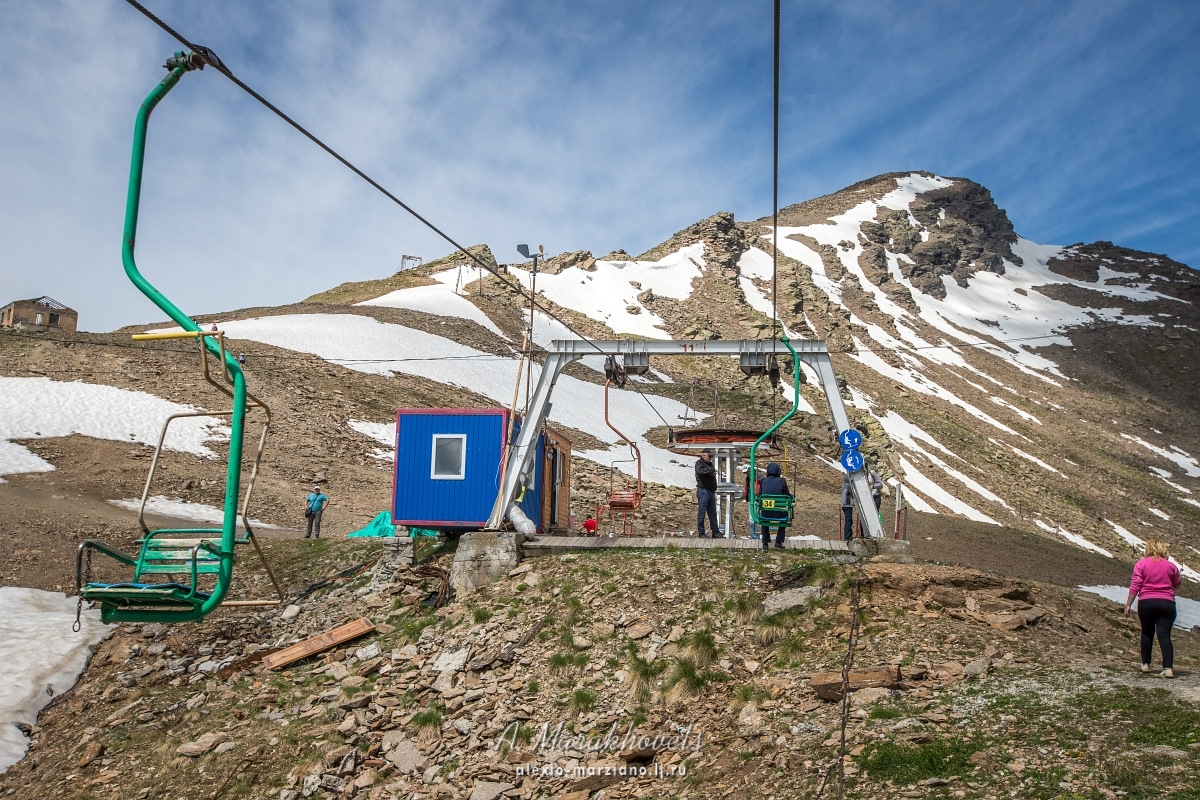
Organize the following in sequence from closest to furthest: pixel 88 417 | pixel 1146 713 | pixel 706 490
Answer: pixel 1146 713 → pixel 706 490 → pixel 88 417

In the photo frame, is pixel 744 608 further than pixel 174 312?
Yes

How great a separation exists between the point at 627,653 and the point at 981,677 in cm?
478

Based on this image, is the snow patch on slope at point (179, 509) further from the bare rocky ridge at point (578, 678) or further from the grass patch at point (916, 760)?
the grass patch at point (916, 760)

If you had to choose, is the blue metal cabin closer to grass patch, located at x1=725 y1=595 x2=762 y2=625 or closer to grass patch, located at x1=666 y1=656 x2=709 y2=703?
grass patch, located at x1=725 y1=595 x2=762 y2=625

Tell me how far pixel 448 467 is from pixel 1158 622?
41.8 feet

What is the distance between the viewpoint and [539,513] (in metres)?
19.8

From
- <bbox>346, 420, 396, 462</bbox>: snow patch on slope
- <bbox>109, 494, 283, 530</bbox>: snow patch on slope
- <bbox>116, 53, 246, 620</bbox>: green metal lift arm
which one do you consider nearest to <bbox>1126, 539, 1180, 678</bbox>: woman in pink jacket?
<bbox>116, 53, 246, 620</bbox>: green metal lift arm

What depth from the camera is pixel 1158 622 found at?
9.62m

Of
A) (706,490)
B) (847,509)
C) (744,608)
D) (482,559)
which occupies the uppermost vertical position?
(706,490)

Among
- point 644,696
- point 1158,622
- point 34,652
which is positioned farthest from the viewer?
point 34,652

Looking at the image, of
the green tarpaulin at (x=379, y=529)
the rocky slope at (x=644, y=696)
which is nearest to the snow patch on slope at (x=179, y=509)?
the green tarpaulin at (x=379, y=529)

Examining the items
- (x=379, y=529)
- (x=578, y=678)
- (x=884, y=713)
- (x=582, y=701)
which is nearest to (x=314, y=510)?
Result: (x=379, y=529)

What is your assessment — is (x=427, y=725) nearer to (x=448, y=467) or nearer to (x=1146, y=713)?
(x=448, y=467)

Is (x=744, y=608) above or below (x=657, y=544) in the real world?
below
